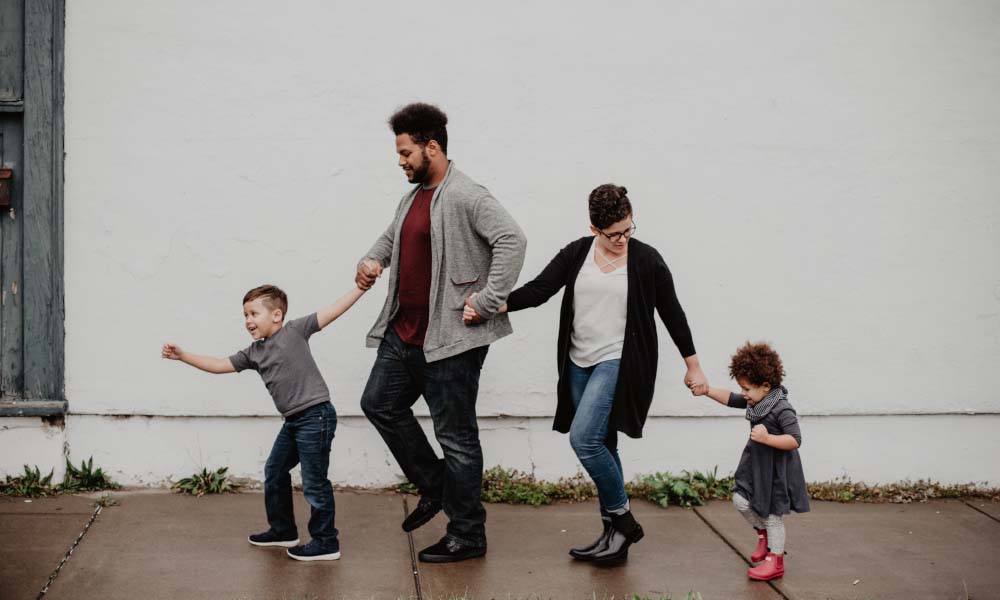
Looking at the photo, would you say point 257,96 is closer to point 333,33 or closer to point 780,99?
point 333,33

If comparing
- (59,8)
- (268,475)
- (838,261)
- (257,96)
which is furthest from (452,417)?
(59,8)

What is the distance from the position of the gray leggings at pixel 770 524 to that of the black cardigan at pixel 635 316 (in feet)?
1.73

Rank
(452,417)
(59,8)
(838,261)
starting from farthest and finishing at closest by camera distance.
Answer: (838,261)
(59,8)
(452,417)

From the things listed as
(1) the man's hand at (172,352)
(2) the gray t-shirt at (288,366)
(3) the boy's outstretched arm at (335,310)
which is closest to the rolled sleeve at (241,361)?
(2) the gray t-shirt at (288,366)

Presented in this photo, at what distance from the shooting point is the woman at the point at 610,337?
4.32 m

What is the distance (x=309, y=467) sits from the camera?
14.4ft

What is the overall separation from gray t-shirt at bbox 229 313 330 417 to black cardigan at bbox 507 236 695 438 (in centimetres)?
91

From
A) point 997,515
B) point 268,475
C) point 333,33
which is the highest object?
point 333,33

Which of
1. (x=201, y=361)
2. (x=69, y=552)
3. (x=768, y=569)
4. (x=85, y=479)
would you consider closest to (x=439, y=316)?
(x=201, y=361)

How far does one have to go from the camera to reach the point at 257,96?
17.5 ft

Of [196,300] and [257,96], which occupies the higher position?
[257,96]

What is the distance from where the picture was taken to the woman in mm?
4316

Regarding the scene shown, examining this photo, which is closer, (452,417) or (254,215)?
(452,417)

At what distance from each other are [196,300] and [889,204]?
150 inches
